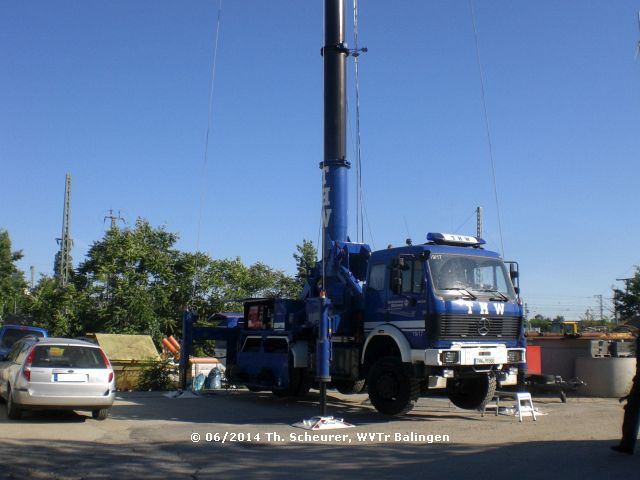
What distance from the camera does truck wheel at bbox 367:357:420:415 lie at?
12312 millimetres

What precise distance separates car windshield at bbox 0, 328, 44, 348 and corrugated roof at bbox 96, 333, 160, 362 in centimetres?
190

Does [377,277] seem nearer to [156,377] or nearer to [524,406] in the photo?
[524,406]

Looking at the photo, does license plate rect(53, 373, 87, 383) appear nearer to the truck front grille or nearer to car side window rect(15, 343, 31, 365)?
car side window rect(15, 343, 31, 365)

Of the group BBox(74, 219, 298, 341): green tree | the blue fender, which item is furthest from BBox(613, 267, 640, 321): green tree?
the blue fender

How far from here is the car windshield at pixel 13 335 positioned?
56.0ft

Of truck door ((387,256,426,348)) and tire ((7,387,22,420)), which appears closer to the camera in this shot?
tire ((7,387,22,420))

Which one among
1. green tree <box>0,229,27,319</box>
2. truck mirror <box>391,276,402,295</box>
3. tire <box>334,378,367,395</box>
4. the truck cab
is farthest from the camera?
green tree <box>0,229,27,319</box>

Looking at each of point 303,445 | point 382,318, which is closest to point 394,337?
point 382,318

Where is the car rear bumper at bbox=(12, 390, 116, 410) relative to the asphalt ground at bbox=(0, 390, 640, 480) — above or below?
above

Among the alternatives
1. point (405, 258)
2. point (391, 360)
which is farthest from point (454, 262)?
point (391, 360)

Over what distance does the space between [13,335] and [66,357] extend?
6717mm

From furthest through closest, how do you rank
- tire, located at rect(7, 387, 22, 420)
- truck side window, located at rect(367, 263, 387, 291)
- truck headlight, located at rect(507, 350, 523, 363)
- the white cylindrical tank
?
1. the white cylindrical tank
2. truck side window, located at rect(367, 263, 387, 291)
3. truck headlight, located at rect(507, 350, 523, 363)
4. tire, located at rect(7, 387, 22, 420)

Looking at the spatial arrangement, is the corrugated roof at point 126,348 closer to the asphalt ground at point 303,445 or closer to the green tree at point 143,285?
the asphalt ground at point 303,445

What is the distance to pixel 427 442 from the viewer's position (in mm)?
10039
